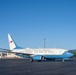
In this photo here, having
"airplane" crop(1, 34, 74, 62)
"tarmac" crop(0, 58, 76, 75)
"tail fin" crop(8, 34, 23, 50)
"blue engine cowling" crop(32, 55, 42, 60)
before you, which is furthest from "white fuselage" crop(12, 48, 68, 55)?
"tarmac" crop(0, 58, 76, 75)

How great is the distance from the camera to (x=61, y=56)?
51688mm

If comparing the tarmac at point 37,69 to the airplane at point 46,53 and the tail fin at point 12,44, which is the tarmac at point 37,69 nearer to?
the airplane at point 46,53

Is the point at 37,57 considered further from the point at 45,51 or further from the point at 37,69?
the point at 37,69

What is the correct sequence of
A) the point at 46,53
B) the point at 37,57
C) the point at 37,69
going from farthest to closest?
the point at 46,53 → the point at 37,57 → the point at 37,69

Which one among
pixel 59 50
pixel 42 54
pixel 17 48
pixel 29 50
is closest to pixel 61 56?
pixel 59 50

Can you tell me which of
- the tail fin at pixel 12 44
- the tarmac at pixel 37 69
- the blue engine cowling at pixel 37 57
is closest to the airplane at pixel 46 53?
the blue engine cowling at pixel 37 57

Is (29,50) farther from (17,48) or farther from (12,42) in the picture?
(12,42)

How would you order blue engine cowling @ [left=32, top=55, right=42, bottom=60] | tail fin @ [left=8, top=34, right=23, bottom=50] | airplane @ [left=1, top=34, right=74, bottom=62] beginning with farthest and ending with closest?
tail fin @ [left=8, top=34, right=23, bottom=50]
airplane @ [left=1, top=34, right=74, bottom=62]
blue engine cowling @ [left=32, top=55, right=42, bottom=60]

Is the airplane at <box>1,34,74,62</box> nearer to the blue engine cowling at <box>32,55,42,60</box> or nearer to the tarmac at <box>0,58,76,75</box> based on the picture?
the blue engine cowling at <box>32,55,42,60</box>

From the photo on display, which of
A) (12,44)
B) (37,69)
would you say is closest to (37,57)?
(12,44)

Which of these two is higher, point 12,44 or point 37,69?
point 12,44

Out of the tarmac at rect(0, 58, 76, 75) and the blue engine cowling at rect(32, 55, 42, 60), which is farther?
the blue engine cowling at rect(32, 55, 42, 60)

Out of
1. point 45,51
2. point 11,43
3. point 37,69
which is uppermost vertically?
point 11,43

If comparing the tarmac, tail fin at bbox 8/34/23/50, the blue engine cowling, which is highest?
tail fin at bbox 8/34/23/50
